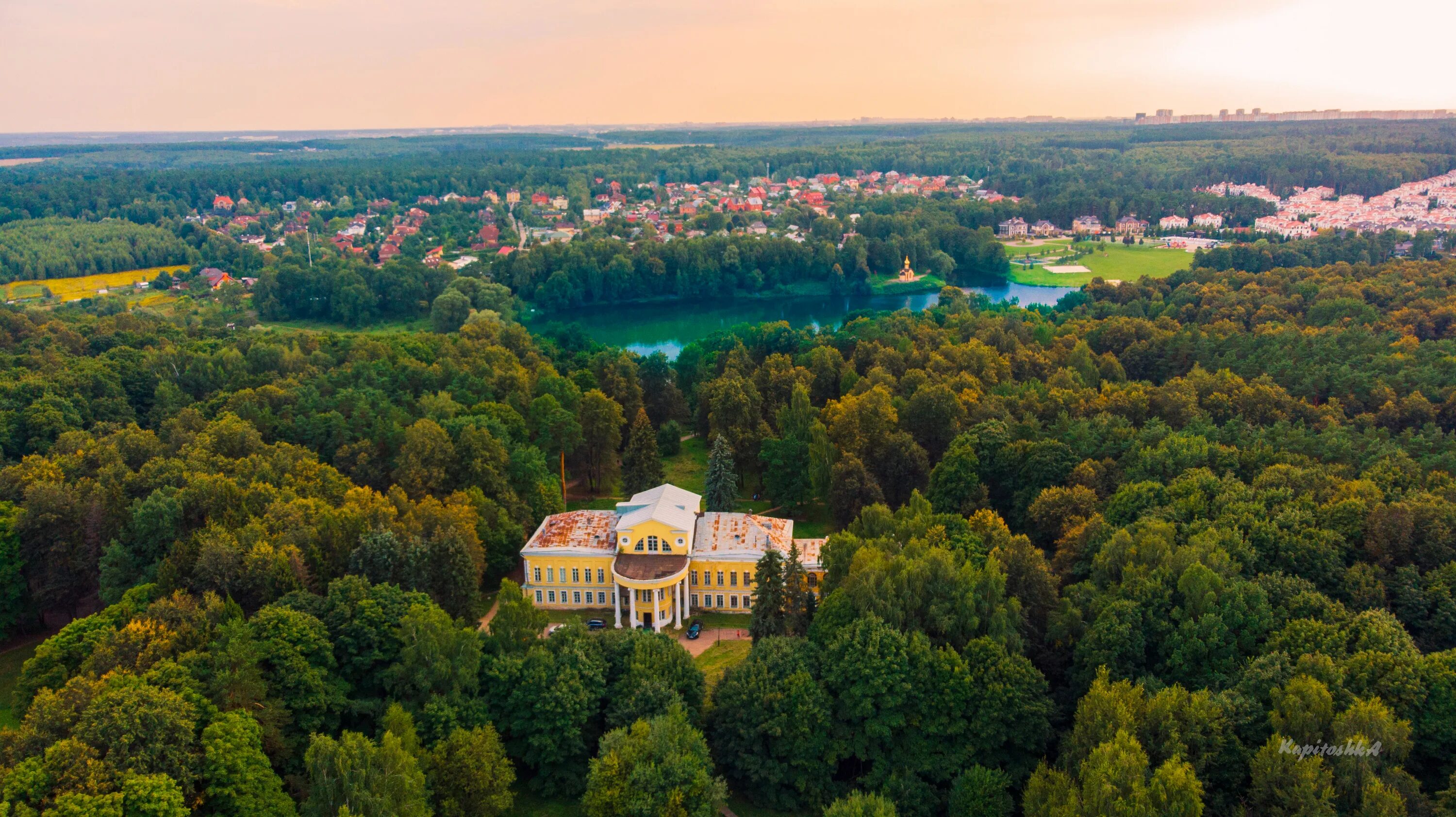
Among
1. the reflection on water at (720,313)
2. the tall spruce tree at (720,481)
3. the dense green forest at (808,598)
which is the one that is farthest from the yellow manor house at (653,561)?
the reflection on water at (720,313)

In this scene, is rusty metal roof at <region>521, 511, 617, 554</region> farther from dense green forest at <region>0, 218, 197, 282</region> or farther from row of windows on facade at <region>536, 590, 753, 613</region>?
dense green forest at <region>0, 218, 197, 282</region>

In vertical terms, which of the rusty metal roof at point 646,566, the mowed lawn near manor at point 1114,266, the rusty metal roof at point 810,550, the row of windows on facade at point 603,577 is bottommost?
the row of windows on facade at point 603,577

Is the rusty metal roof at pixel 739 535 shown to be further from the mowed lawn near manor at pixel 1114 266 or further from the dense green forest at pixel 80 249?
the dense green forest at pixel 80 249

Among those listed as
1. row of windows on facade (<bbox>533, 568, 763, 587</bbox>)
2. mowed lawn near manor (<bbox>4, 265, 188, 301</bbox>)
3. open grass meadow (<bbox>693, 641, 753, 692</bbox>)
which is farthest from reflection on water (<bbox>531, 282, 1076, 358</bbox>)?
open grass meadow (<bbox>693, 641, 753, 692</bbox>)

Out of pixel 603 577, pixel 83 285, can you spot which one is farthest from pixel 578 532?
pixel 83 285

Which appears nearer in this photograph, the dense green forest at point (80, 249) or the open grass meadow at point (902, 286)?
the dense green forest at point (80, 249)

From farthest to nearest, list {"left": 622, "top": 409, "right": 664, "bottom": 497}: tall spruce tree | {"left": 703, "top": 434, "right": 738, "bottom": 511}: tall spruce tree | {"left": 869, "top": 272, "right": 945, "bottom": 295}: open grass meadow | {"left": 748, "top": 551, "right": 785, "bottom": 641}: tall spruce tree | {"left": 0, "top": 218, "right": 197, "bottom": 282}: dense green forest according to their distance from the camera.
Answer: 1. {"left": 869, "top": 272, "right": 945, "bottom": 295}: open grass meadow
2. {"left": 0, "top": 218, "right": 197, "bottom": 282}: dense green forest
3. {"left": 622, "top": 409, "right": 664, "bottom": 497}: tall spruce tree
4. {"left": 703, "top": 434, "right": 738, "bottom": 511}: tall spruce tree
5. {"left": 748, "top": 551, "right": 785, "bottom": 641}: tall spruce tree

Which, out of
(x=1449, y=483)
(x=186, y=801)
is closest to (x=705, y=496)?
(x=186, y=801)
